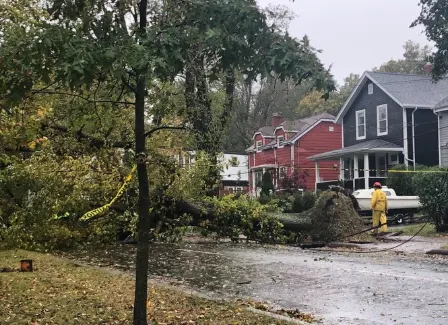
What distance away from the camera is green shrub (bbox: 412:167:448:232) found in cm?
1727

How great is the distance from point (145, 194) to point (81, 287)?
11.3 ft

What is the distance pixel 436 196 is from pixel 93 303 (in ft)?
43.8

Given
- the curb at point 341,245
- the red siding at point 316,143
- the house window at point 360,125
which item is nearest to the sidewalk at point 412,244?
the curb at point 341,245

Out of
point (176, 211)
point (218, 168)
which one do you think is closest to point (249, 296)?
point (218, 168)

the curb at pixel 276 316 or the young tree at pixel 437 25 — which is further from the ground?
the young tree at pixel 437 25

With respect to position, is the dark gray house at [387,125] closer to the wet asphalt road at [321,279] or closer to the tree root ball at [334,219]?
the tree root ball at [334,219]

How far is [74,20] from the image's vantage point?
4910 mm

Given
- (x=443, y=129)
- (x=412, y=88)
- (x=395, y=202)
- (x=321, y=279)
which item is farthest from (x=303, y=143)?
(x=321, y=279)

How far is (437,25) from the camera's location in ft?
57.8

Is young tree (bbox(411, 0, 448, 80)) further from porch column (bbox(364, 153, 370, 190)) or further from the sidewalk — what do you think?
porch column (bbox(364, 153, 370, 190))

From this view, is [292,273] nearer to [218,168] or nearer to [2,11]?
[218,168]

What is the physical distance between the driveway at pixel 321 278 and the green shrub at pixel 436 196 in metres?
3.23

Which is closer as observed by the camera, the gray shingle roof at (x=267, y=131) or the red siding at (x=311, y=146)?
the red siding at (x=311, y=146)

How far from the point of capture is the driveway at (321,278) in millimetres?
6750
